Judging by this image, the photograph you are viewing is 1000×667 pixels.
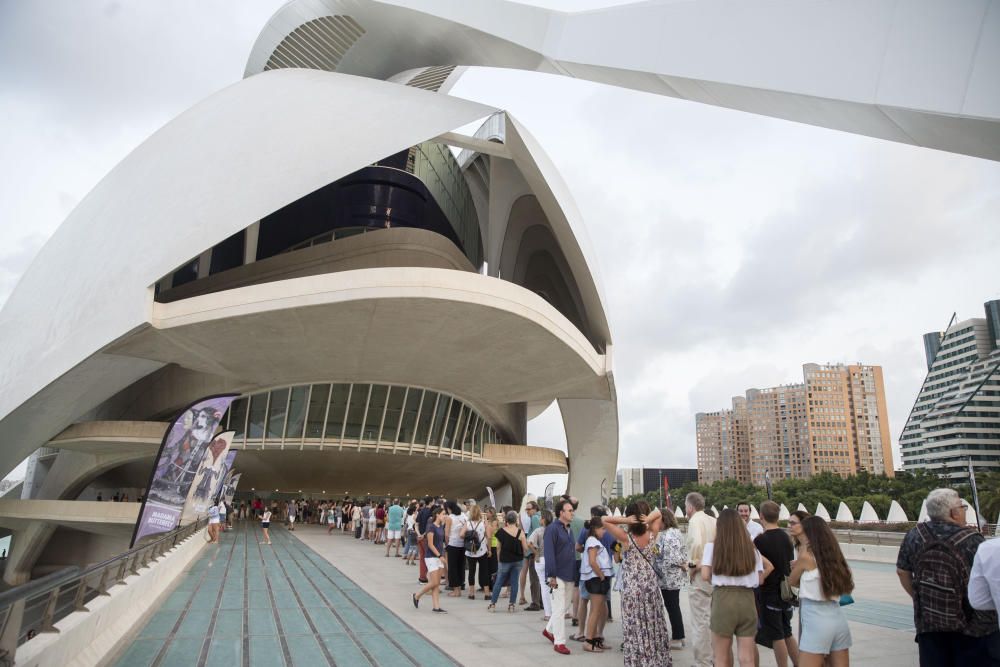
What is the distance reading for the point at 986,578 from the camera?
10.1 ft

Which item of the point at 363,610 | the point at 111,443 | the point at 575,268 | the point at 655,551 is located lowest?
the point at 363,610

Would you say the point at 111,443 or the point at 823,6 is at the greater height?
the point at 823,6

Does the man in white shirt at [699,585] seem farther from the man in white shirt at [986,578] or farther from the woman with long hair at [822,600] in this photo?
the man in white shirt at [986,578]

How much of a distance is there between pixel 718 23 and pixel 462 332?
14.3 meters

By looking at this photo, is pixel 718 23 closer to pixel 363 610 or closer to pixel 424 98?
pixel 363 610

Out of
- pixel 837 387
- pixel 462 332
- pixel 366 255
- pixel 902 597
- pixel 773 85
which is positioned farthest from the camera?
pixel 837 387

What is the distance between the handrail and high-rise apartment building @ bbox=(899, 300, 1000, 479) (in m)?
91.7

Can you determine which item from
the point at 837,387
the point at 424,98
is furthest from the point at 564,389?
the point at 837,387

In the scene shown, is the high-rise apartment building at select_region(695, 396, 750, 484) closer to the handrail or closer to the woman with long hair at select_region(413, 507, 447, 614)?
the woman with long hair at select_region(413, 507, 447, 614)

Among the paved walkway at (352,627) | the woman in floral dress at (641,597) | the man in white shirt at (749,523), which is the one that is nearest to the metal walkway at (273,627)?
the paved walkway at (352,627)

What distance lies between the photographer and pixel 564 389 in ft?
89.1

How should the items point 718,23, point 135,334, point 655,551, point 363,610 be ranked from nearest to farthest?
point 655,551 < point 718,23 < point 363,610 < point 135,334

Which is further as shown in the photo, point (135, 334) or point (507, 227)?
point (507, 227)

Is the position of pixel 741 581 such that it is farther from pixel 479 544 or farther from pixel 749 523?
pixel 479 544
